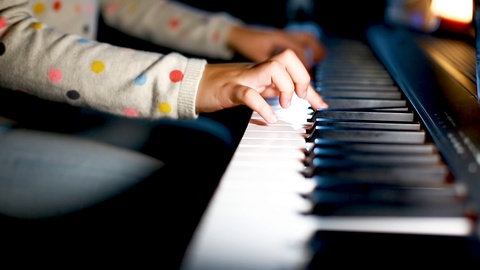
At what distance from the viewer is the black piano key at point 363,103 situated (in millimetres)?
765

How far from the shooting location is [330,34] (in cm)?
161

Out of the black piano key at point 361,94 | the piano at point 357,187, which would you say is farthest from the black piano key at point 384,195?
the black piano key at point 361,94

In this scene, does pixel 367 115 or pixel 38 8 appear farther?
pixel 38 8

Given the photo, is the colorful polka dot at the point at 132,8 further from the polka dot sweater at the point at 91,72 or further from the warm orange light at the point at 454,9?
the warm orange light at the point at 454,9

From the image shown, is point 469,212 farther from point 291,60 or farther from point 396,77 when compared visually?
point 396,77

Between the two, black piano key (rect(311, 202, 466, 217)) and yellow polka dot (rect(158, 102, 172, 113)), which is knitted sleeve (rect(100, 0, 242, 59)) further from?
black piano key (rect(311, 202, 466, 217))

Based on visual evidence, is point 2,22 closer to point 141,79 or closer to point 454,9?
point 141,79

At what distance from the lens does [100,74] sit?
0.72m

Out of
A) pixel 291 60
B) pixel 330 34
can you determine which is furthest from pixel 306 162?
pixel 330 34

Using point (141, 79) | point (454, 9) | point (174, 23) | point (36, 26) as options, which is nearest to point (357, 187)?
point (141, 79)

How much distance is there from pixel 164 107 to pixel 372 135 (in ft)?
1.15

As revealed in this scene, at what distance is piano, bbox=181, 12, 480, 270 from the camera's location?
382 mm

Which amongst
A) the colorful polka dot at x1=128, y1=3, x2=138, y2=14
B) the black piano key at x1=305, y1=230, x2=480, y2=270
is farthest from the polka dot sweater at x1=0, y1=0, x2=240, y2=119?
the colorful polka dot at x1=128, y1=3, x2=138, y2=14

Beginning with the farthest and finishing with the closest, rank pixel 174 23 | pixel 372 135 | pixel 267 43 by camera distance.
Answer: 1. pixel 174 23
2. pixel 267 43
3. pixel 372 135
